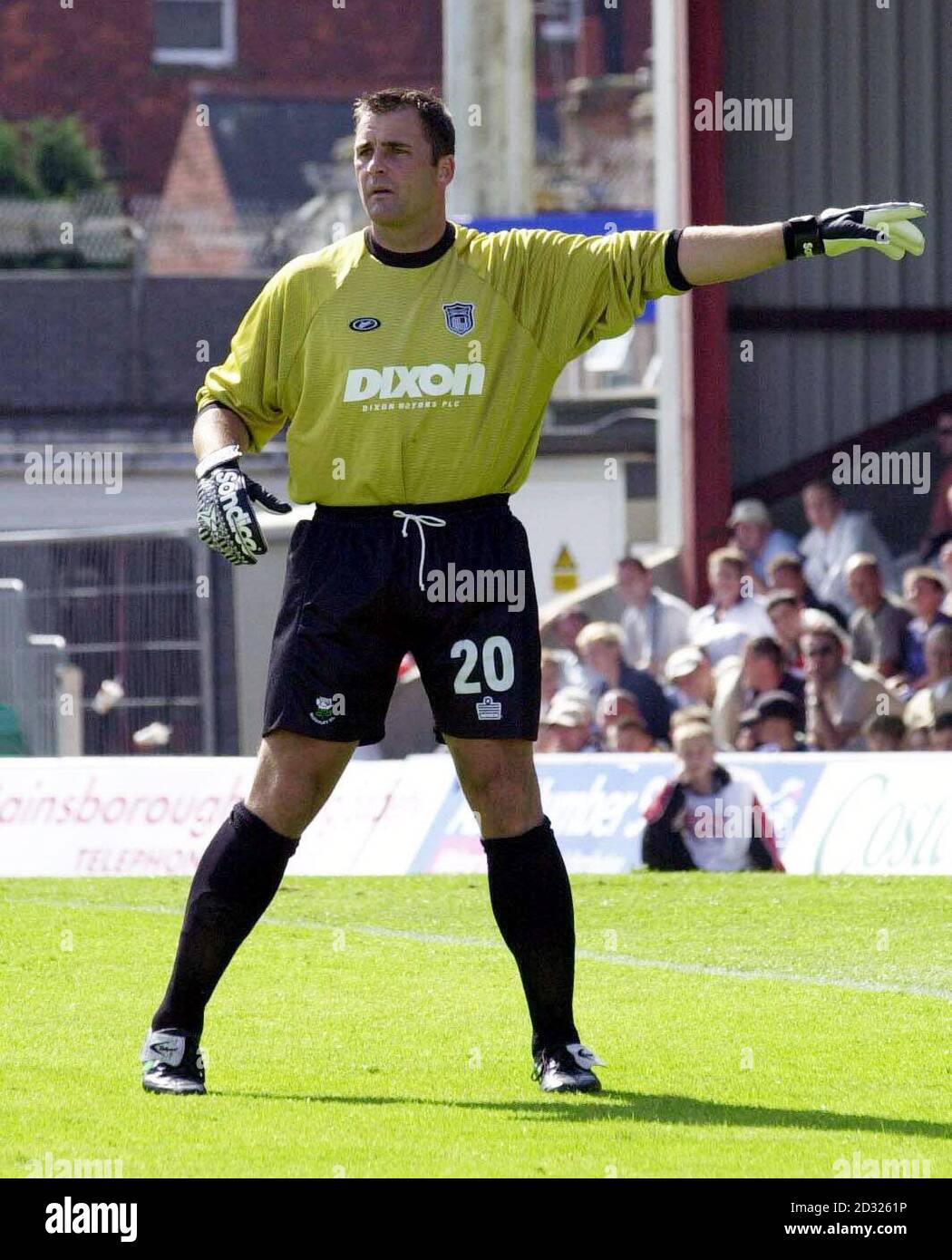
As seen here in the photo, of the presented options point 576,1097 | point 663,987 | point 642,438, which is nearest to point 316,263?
point 576,1097

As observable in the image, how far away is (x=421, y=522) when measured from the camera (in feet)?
19.9

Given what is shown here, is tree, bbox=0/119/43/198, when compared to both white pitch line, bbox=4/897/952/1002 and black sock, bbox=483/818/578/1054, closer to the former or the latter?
white pitch line, bbox=4/897/952/1002

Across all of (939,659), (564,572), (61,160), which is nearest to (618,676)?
(939,659)

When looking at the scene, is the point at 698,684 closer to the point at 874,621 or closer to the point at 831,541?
the point at 874,621

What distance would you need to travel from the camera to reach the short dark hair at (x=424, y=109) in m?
6.09

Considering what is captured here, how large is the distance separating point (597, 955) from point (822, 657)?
632 cm

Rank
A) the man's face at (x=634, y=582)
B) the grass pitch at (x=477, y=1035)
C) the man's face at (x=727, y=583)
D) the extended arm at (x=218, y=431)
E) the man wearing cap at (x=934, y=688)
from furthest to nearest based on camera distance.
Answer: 1. the man's face at (x=634, y=582)
2. the man's face at (x=727, y=583)
3. the man wearing cap at (x=934, y=688)
4. the extended arm at (x=218, y=431)
5. the grass pitch at (x=477, y=1035)

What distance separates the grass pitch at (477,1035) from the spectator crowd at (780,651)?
305 cm

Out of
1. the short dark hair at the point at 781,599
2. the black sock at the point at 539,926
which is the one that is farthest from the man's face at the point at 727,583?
the black sock at the point at 539,926

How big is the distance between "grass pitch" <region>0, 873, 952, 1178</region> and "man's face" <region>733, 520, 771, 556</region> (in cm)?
757

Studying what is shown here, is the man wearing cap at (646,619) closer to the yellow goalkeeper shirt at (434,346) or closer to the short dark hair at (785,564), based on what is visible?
the short dark hair at (785,564)

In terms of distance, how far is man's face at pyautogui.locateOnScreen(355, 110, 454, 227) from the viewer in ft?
19.9
